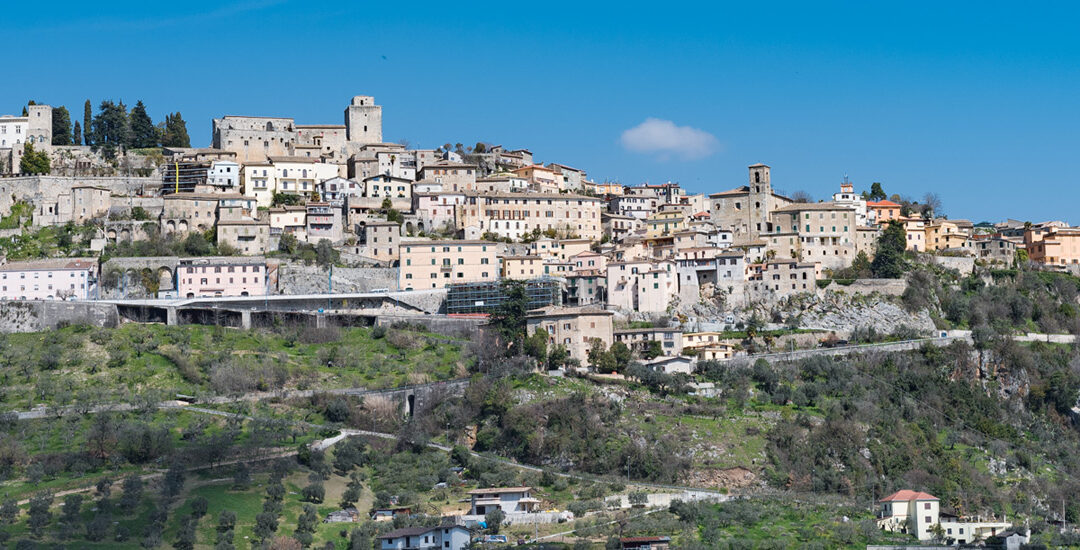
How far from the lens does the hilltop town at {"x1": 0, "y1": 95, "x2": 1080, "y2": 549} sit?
188ft

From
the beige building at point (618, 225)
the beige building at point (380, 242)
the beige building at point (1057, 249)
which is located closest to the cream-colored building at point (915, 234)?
the beige building at point (1057, 249)

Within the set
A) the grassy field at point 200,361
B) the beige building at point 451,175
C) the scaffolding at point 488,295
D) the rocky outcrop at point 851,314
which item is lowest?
the grassy field at point 200,361

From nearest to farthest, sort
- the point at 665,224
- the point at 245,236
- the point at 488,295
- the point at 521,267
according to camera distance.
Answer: the point at 488,295, the point at 245,236, the point at 521,267, the point at 665,224

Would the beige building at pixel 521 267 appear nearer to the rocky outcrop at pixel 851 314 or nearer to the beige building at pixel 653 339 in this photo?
the beige building at pixel 653 339

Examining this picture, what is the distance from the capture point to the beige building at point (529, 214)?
8681 centimetres

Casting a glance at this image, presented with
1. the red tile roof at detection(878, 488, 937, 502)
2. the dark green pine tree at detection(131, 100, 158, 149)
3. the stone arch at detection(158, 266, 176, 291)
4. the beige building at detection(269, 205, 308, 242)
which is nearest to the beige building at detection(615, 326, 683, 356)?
the red tile roof at detection(878, 488, 937, 502)

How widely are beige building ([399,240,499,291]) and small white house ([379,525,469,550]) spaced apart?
92.0ft

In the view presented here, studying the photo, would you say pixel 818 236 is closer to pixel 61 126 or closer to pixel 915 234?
pixel 915 234

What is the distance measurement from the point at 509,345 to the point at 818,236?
21.9 meters

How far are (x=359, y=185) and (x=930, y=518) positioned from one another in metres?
43.1

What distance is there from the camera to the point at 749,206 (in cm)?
8669

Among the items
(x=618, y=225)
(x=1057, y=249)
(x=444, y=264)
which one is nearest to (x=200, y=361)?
(x=444, y=264)

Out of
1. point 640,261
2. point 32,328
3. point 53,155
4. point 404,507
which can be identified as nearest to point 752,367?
point 640,261

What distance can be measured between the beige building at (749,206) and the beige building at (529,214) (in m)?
7.57
